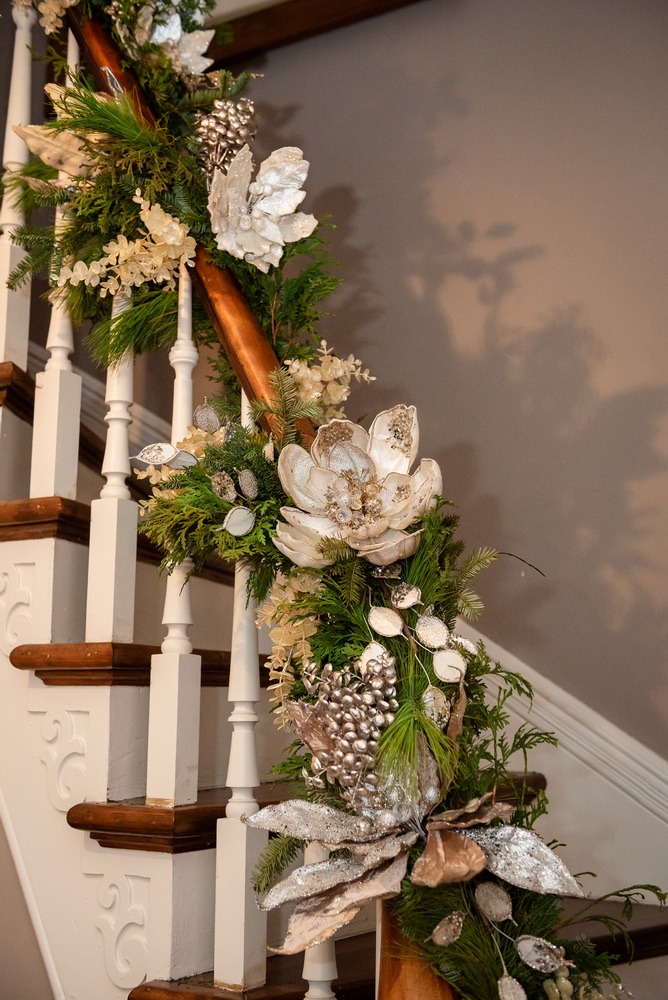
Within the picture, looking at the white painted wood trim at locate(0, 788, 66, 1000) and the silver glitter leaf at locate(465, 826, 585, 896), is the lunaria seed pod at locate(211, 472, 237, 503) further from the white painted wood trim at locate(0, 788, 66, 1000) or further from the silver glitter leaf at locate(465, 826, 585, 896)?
the white painted wood trim at locate(0, 788, 66, 1000)

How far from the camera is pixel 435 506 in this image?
0.91m

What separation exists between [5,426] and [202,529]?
64 centimetres

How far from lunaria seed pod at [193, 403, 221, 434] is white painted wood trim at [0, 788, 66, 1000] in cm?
64

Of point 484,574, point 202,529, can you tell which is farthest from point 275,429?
point 484,574

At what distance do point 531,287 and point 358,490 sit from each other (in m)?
1.18

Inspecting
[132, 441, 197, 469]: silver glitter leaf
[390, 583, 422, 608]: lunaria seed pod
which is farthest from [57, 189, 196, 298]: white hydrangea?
[390, 583, 422, 608]: lunaria seed pod

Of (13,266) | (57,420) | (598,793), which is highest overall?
(13,266)

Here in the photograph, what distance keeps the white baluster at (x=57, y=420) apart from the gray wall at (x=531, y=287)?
0.83m

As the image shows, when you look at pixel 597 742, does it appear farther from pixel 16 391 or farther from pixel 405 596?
pixel 16 391

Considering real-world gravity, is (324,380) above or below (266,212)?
below

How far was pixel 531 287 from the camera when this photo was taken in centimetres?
189

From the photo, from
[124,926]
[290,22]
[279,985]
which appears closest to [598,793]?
[279,985]

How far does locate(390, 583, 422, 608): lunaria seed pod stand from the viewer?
866 millimetres

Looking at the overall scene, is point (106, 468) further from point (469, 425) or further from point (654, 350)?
point (654, 350)
